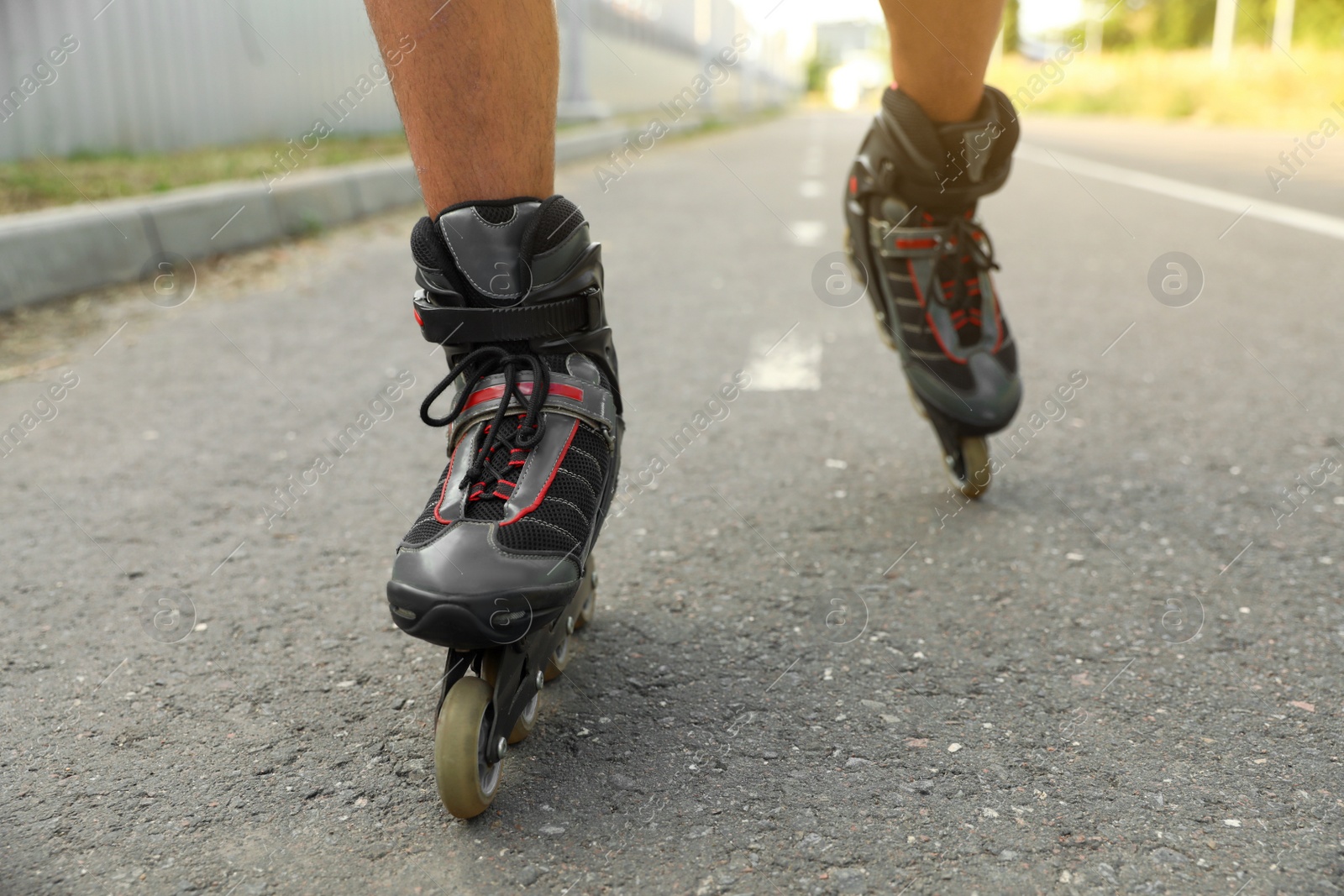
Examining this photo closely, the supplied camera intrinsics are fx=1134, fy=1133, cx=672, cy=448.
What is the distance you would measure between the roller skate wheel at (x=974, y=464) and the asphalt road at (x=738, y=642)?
0.14 feet

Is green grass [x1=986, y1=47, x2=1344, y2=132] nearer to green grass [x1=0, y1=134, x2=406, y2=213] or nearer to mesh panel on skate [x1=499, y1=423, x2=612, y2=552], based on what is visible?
green grass [x1=0, y1=134, x2=406, y2=213]

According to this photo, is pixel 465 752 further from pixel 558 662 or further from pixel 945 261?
pixel 945 261

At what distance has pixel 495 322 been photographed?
1.28m

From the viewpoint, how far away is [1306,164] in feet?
26.5

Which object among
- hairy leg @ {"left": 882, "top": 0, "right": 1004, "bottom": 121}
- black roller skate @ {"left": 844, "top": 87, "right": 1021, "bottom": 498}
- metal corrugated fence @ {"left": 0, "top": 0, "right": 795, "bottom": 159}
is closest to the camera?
hairy leg @ {"left": 882, "top": 0, "right": 1004, "bottom": 121}

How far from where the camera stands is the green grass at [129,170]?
13.9 ft

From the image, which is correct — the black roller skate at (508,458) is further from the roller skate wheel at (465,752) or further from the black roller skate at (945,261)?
the black roller skate at (945,261)

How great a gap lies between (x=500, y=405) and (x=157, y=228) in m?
3.22

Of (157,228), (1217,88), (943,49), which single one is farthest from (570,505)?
(1217,88)

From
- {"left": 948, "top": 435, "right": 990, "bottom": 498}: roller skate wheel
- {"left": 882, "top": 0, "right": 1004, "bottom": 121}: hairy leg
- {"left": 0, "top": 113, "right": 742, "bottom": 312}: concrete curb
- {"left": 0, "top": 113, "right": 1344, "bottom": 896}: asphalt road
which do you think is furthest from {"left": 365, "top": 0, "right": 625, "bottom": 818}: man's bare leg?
{"left": 0, "top": 113, "right": 742, "bottom": 312}: concrete curb

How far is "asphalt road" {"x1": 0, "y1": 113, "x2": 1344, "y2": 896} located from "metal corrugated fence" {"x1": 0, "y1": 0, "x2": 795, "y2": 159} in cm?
325

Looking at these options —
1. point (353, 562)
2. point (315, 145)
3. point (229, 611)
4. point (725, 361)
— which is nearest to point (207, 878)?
point (229, 611)

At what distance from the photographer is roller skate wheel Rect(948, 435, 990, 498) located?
6.29 feet

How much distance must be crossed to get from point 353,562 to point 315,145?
21.9 ft
